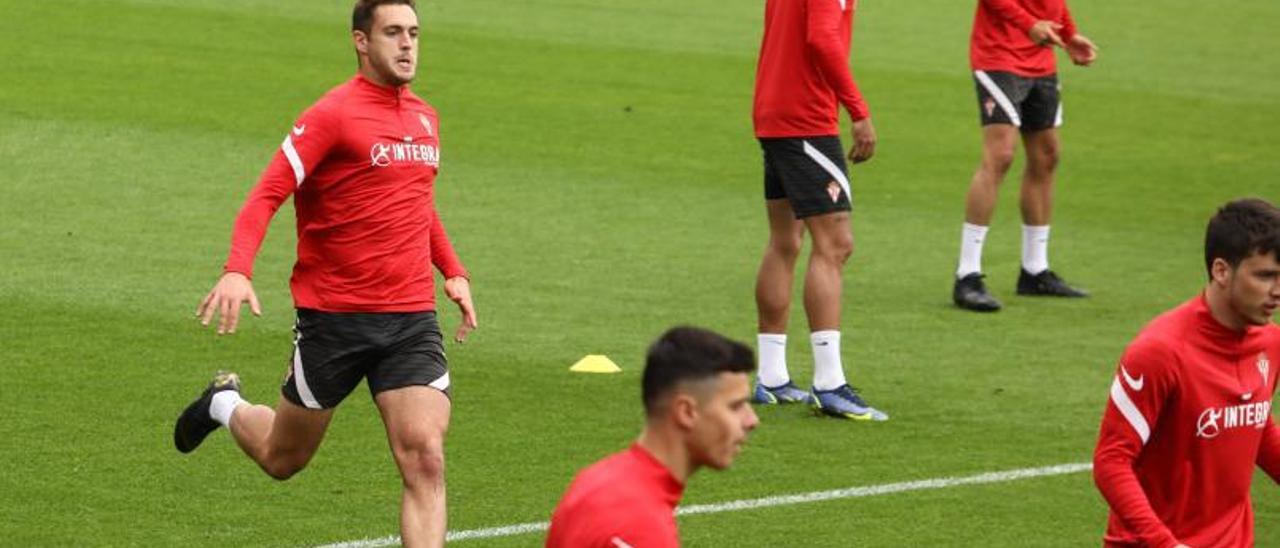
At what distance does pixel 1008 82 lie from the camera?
15.3 m

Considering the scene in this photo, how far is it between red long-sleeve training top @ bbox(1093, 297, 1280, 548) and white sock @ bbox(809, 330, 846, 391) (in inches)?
186

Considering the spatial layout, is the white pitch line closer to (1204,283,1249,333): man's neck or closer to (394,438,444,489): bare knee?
(394,438,444,489): bare knee

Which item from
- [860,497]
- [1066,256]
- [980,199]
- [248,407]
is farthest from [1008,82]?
[248,407]

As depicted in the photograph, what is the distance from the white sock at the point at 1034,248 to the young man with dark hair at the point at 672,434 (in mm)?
10453

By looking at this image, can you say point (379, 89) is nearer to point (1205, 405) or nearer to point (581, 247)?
point (1205, 405)

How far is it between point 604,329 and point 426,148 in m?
5.24

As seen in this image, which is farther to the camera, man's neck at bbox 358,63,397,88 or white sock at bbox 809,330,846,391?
white sock at bbox 809,330,846,391

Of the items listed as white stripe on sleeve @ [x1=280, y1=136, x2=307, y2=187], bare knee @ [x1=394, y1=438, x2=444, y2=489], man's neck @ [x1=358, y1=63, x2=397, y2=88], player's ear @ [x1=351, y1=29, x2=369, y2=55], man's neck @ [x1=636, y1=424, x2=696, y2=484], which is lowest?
bare knee @ [x1=394, y1=438, x2=444, y2=489]

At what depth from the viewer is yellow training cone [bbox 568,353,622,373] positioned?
1311 cm

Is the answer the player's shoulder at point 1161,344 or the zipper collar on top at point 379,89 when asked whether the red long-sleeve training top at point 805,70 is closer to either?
the zipper collar on top at point 379,89

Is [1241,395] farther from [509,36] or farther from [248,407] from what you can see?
[509,36]

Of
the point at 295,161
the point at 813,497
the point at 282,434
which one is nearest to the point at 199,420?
the point at 282,434

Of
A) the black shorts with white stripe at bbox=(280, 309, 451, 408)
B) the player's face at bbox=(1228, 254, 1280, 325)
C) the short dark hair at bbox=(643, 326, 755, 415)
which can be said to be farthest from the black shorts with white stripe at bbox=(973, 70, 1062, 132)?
the short dark hair at bbox=(643, 326, 755, 415)

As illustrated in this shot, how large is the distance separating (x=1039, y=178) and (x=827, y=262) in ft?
13.9
